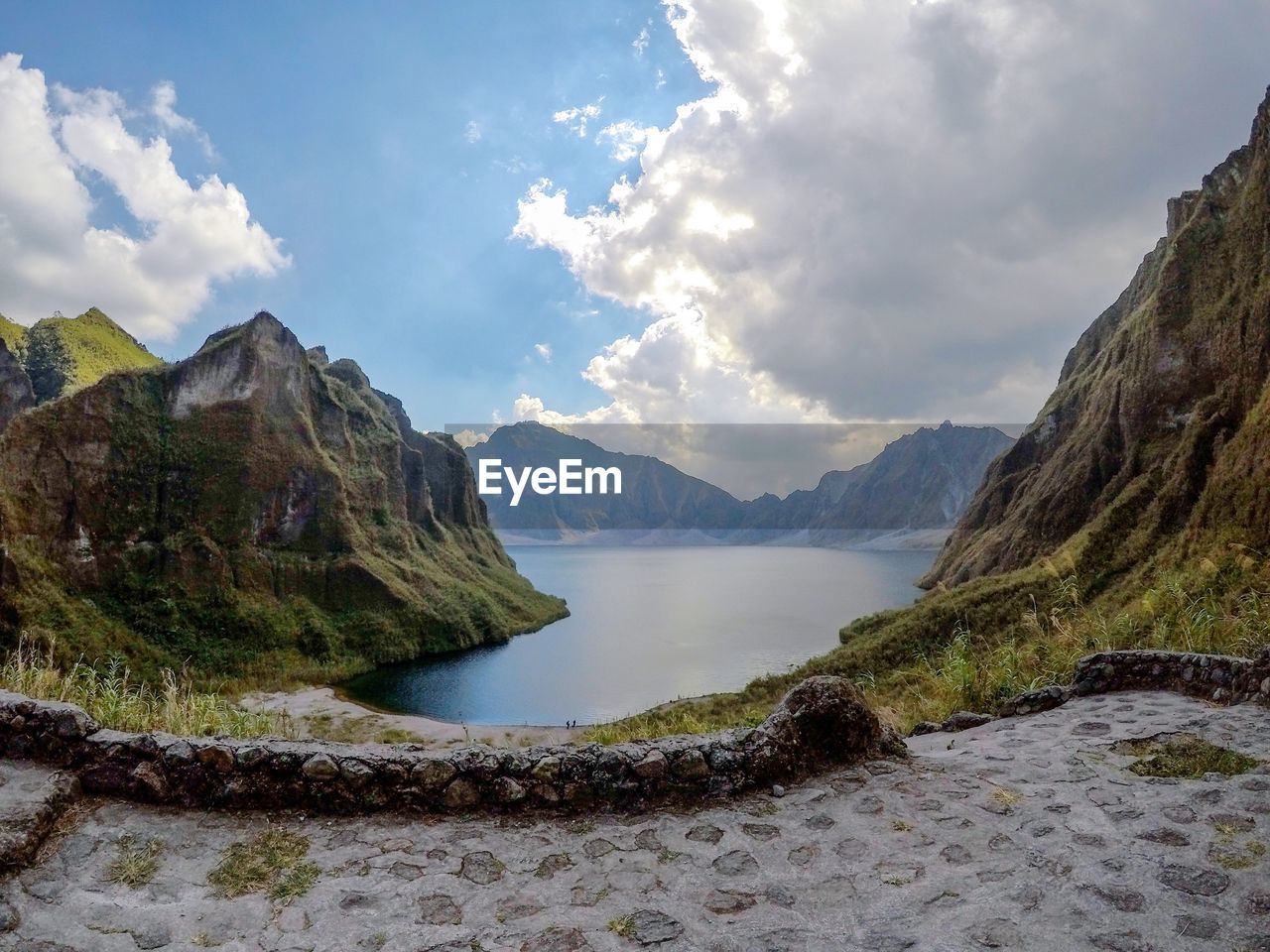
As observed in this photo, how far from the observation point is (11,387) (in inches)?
3467

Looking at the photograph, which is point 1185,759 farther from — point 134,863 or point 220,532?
point 220,532

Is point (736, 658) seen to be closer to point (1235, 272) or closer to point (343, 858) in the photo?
point (1235, 272)

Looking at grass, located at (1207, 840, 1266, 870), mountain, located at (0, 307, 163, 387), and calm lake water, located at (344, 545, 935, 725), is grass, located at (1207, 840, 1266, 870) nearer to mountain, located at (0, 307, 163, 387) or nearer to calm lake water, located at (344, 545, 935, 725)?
calm lake water, located at (344, 545, 935, 725)

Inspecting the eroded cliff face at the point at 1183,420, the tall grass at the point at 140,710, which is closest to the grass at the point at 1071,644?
the tall grass at the point at 140,710

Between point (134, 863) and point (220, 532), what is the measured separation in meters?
78.9

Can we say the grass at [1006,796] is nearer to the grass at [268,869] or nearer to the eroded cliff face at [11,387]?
the grass at [268,869]

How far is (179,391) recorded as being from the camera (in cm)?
7719

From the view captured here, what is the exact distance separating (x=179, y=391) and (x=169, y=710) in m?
83.0

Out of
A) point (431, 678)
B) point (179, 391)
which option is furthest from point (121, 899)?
point (179, 391)

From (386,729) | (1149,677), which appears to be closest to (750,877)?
(1149,677)

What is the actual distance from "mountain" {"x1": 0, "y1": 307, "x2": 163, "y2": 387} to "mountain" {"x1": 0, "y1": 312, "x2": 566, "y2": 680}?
96.6ft

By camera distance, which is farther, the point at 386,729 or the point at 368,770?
the point at 386,729

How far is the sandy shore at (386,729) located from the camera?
33406 mm

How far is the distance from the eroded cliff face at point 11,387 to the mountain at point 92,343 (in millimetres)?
9418
